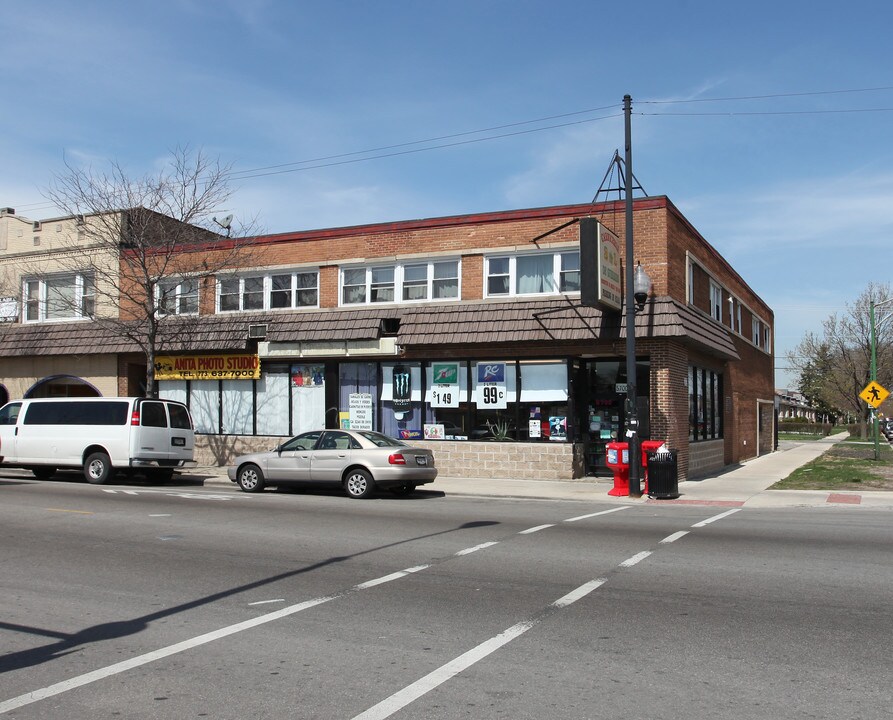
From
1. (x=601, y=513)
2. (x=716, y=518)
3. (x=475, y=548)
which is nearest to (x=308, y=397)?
(x=601, y=513)

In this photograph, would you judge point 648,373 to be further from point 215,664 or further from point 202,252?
point 215,664

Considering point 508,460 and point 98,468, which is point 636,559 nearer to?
point 508,460

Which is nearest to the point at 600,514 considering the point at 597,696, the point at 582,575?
the point at 582,575

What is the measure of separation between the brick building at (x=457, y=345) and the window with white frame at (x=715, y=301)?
0.21m

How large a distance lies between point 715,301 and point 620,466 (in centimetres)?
1111

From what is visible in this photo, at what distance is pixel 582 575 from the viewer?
889 cm

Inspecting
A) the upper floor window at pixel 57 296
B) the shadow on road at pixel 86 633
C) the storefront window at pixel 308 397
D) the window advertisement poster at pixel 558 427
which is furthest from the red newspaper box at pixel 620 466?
the upper floor window at pixel 57 296

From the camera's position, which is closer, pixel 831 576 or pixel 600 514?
pixel 831 576

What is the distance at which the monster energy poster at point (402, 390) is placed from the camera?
903 inches

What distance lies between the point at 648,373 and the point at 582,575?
13.6m

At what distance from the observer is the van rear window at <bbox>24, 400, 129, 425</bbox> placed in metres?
19.7

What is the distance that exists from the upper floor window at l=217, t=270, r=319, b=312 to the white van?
540 centimetres

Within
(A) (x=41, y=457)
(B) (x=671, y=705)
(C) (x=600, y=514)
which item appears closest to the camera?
(B) (x=671, y=705)

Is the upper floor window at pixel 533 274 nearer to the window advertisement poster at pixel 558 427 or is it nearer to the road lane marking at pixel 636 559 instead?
the window advertisement poster at pixel 558 427
